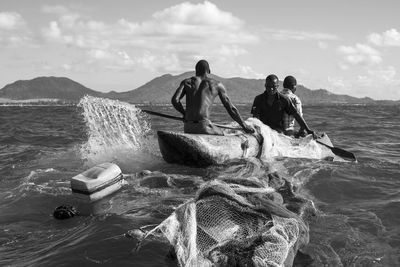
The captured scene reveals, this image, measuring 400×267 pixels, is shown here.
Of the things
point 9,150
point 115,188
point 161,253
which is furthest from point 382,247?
point 9,150

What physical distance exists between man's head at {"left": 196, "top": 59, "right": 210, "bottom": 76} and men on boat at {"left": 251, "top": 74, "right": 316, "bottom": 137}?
6.37 feet

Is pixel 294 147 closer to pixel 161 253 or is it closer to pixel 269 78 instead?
pixel 269 78

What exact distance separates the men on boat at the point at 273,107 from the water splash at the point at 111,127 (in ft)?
10.4

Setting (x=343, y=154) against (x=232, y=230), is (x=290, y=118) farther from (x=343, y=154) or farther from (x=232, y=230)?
(x=232, y=230)

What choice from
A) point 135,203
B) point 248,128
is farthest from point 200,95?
point 135,203

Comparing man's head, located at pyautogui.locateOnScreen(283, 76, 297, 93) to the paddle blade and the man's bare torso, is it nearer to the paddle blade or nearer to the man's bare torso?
the paddle blade

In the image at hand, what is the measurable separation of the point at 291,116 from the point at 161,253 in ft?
25.8

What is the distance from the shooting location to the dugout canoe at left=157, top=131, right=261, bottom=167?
913 centimetres

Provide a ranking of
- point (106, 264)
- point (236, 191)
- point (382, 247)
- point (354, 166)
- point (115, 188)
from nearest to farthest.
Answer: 1. point (106, 264)
2. point (236, 191)
3. point (382, 247)
4. point (115, 188)
5. point (354, 166)

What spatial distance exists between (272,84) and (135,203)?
18.4 ft

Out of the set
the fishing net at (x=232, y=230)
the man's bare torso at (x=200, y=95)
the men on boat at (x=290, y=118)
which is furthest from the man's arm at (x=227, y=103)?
the fishing net at (x=232, y=230)

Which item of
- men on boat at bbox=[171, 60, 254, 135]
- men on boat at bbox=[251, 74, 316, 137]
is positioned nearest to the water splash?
men on boat at bbox=[171, 60, 254, 135]

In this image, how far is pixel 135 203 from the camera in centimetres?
680

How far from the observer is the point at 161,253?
4723mm
